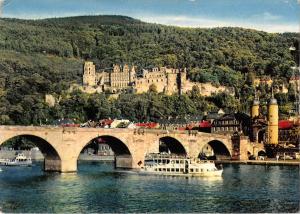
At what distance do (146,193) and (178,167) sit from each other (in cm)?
1353

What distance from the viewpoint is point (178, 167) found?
53.7m

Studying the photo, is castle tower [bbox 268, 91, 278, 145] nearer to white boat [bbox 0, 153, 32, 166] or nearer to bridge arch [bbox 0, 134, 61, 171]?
white boat [bbox 0, 153, 32, 166]

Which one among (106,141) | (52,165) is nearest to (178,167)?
(52,165)

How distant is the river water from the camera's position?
3434 cm

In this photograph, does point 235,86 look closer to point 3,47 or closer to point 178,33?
point 178,33

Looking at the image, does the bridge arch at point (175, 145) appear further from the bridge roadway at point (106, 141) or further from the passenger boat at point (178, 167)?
the passenger boat at point (178, 167)

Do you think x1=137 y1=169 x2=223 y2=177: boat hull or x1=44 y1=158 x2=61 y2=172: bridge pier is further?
x1=44 y1=158 x2=61 y2=172: bridge pier

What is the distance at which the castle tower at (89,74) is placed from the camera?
428ft

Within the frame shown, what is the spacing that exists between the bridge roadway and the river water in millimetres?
2053

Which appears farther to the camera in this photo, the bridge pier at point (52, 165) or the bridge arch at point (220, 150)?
the bridge arch at point (220, 150)

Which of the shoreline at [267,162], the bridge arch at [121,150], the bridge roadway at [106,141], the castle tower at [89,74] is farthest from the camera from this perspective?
the castle tower at [89,74]

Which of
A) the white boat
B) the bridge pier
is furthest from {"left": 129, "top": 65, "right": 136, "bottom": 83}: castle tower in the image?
the bridge pier

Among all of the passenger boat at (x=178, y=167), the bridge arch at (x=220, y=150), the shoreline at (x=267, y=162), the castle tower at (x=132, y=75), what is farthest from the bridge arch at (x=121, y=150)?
the castle tower at (x=132, y=75)

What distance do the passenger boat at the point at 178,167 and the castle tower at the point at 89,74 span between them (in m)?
76.3
